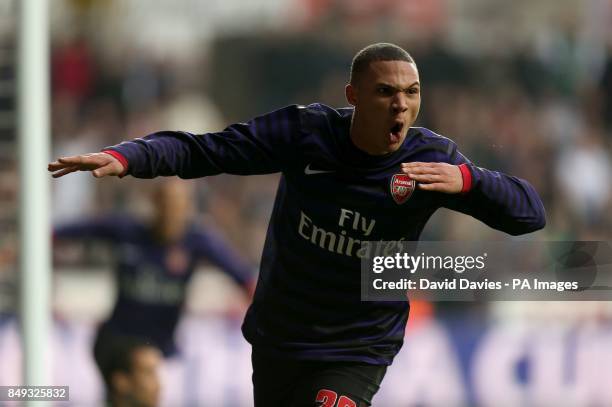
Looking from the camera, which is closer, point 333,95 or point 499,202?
point 499,202

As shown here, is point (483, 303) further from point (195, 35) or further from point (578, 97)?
point (195, 35)

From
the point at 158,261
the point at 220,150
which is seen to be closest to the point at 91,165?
the point at 220,150

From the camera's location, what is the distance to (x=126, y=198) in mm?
14297

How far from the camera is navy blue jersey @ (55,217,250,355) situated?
10156mm

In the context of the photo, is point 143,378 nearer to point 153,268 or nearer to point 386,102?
point 153,268

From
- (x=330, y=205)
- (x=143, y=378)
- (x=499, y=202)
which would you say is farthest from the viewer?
(x=143, y=378)

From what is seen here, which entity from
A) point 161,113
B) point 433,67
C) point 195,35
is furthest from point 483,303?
point 195,35

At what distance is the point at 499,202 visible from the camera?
5.94 meters

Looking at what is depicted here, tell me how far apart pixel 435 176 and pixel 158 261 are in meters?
4.75

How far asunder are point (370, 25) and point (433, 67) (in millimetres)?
1492

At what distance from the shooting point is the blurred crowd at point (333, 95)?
14141 millimetres

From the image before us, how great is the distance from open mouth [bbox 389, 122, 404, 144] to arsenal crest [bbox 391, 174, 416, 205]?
0.64 ft

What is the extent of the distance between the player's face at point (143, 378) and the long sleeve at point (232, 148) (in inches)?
138

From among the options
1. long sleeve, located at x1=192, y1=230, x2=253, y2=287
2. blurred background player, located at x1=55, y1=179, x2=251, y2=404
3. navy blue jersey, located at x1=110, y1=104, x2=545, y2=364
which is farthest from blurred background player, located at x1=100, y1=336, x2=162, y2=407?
navy blue jersey, located at x1=110, y1=104, x2=545, y2=364
